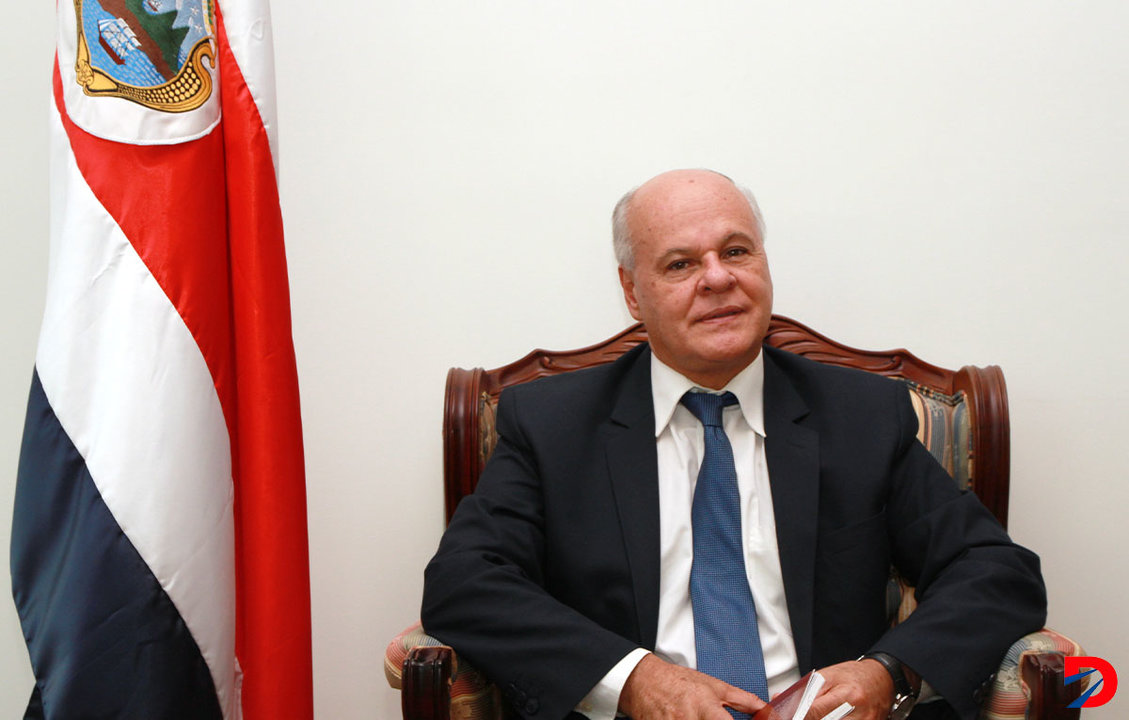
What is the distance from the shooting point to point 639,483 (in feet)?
6.48

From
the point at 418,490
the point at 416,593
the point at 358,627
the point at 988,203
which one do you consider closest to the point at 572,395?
the point at 418,490

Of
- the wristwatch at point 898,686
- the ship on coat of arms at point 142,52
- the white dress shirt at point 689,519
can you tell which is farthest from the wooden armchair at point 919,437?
the ship on coat of arms at point 142,52

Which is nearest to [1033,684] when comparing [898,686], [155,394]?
[898,686]

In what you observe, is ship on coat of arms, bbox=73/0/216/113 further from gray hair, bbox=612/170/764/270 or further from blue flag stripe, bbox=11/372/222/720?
gray hair, bbox=612/170/764/270

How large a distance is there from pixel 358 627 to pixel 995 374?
183 centimetres

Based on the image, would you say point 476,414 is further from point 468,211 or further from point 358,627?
point 358,627

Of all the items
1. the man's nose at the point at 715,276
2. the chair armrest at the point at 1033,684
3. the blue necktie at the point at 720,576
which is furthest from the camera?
the man's nose at the point at 715,276

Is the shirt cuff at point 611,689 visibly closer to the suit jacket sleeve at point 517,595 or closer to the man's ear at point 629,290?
the suit jacket sleeve at point 517,595

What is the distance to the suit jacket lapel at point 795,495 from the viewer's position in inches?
73.9

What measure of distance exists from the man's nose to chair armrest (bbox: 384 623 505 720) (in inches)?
35.6

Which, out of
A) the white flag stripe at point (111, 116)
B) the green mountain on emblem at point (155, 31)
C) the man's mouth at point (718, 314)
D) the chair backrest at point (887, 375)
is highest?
the green mountain on emblem at point (155, 31)

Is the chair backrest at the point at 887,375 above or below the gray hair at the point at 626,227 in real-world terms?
below

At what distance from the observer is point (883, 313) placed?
254 cm

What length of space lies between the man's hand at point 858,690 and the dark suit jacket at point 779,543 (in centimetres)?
7
